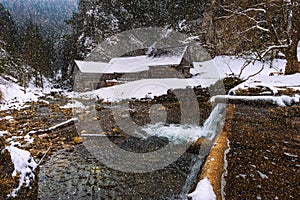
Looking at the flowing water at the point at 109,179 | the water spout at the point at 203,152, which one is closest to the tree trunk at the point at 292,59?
the water spout at the point at 203,152

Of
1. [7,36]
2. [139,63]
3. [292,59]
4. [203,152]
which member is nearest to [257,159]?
[203,152]

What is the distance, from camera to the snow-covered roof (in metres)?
29.1

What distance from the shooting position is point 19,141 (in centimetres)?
960

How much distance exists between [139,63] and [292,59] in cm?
2048

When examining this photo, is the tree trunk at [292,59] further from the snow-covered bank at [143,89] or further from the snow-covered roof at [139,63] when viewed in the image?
the snow-covered roof at [139,63]

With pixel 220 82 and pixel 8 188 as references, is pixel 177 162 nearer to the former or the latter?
pixel 8 188

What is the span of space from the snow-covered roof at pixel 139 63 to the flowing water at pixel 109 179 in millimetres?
21719

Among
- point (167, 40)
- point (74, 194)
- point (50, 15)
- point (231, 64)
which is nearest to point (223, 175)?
point (74, 194)

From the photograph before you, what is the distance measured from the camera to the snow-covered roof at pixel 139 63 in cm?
2909

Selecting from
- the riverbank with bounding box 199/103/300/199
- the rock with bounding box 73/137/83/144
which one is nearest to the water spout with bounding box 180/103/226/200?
Answer: the riverbank with bounding box 199/103/300/199

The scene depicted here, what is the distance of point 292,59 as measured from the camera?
15000 millimetres

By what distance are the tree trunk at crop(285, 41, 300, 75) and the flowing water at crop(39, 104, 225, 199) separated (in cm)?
1003

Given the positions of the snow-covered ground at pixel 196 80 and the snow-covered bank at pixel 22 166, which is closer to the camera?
the snow-covered bank at pixel 22 166

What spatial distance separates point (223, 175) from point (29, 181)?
3740 mm
